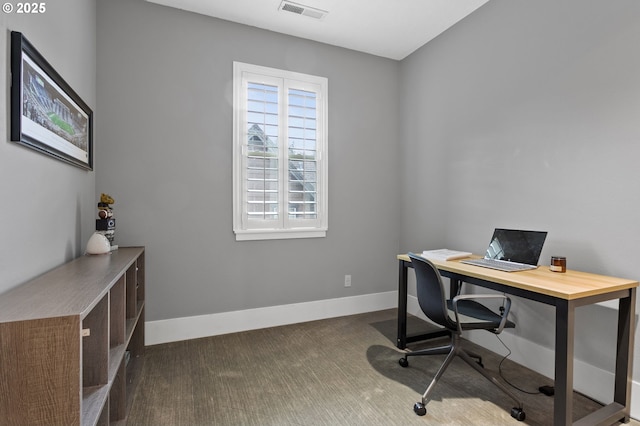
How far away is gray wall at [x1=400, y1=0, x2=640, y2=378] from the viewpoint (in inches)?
76.6

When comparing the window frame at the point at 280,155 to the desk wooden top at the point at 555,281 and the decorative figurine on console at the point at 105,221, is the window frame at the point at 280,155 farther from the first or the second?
the desk wooden top at the point at 555,281

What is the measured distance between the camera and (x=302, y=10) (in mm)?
2834

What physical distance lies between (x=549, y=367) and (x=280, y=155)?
2709 millimetres

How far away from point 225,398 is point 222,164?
6.18ft

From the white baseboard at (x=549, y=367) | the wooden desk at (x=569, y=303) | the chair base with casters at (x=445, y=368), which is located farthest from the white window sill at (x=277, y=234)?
the white baseboard at (x=549, y=367)

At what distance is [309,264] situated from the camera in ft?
11.1

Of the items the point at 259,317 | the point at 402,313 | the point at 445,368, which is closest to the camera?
the point at 445,368

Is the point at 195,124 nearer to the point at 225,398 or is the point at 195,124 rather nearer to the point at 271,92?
the point at 271,92

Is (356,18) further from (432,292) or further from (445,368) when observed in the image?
(445,368)

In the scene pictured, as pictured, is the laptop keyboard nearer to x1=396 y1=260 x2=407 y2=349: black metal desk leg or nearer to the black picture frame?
x1=396 y1=260 x2=407 y2=349: black metal desk leg

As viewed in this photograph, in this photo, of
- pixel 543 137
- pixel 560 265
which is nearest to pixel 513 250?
pixel 560 265

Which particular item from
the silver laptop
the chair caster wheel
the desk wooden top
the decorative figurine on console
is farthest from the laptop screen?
the decorative figurine on console

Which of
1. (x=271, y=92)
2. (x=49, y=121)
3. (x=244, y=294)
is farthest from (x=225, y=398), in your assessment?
(x=271, y=92)

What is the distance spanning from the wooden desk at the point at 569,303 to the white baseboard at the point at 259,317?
163 centimetres
